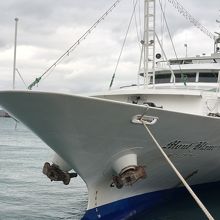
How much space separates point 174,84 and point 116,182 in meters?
4.82

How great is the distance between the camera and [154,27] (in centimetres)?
1272

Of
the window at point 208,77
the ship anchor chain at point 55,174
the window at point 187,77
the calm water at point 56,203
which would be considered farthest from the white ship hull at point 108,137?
the window at point 187,77

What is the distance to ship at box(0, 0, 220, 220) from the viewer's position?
384 inches

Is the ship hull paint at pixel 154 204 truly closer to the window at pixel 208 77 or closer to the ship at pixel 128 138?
the ship at pixel 128 138

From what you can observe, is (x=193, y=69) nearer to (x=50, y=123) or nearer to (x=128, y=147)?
(x=128, y=147)

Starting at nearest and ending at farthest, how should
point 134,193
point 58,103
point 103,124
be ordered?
1. point 58,103
2. point 103,124
3. point 134,193

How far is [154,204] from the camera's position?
13094mm

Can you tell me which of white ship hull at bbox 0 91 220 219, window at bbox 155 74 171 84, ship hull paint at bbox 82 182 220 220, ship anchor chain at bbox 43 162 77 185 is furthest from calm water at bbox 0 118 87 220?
window at bbox 155 74 171 84

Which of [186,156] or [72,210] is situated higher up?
[72,210]

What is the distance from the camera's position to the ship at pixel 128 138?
9758mm

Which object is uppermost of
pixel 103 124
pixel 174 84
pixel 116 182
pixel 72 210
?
pixel 174 84

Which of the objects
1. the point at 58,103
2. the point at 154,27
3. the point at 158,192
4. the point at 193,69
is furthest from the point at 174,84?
the point at 58,103

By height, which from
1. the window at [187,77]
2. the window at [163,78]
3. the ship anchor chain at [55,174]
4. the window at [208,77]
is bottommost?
the ship anchor chain at [55,174]

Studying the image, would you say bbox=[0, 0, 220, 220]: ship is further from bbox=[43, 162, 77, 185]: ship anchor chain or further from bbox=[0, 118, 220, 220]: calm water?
bbox=[0, 118, 220, 220]: calm water
